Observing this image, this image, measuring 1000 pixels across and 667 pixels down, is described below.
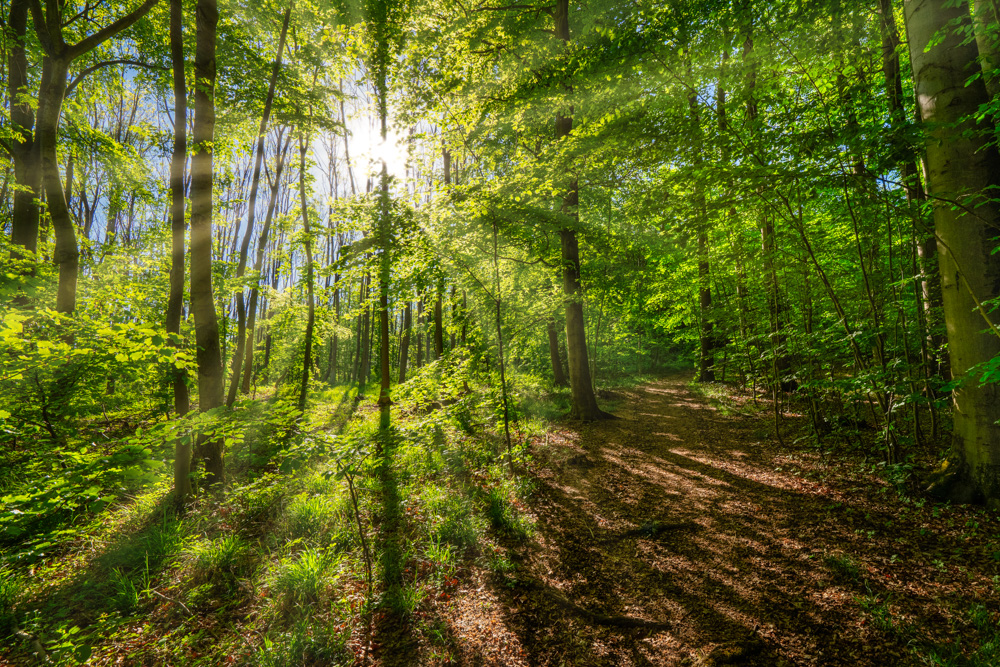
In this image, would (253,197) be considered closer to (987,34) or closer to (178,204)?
(178,204)

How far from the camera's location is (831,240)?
5.58 metres

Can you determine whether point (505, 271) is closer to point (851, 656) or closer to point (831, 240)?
point (831, 240)

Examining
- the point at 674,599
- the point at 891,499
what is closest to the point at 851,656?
the point at 674,599

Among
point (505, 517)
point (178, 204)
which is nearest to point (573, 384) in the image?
point (505, 517)

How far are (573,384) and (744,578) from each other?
5632mm

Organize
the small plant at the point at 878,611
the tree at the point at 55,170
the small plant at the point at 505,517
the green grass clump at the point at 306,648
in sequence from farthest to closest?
the tree at the point at 55,170, the small plant at the point at 505,517, the green grass clump at the point at 306,648, the small plant at the point at 878,611

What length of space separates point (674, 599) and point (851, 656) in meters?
1.10

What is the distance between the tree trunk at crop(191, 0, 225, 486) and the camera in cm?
477

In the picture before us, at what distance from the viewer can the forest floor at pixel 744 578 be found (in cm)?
246

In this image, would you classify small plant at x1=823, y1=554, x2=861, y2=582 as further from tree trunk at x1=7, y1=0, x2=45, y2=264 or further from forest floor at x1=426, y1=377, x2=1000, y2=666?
tree trunk at x1=7, y1=0, x2=45, y2=264

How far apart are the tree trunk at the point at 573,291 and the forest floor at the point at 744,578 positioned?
3.40m

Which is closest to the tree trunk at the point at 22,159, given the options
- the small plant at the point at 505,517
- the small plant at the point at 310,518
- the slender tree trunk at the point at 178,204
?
the slender tree trunk at the point at 178,204

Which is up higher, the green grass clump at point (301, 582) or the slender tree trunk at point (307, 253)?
the slender tree trunk at point (307, 253)

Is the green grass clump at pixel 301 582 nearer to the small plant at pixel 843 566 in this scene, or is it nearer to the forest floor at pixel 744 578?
the forest floor at pixel 744 578
